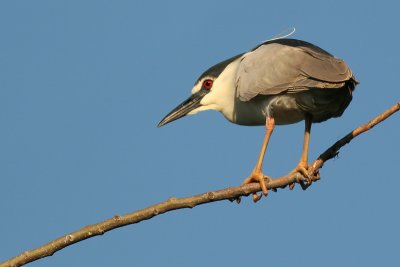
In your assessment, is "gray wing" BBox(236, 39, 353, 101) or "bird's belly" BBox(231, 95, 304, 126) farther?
"bird's belly" BBox(231, 95, 304, 126)

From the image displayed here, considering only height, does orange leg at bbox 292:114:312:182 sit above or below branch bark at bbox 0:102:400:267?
above

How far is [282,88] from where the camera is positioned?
22.5 ft

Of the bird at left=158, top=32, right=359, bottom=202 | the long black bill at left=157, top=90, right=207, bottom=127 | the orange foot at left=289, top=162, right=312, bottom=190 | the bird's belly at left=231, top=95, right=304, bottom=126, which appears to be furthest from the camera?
the long black bill at left=157, top=90, right=207, bottom=127

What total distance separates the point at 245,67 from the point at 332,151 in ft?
7.07

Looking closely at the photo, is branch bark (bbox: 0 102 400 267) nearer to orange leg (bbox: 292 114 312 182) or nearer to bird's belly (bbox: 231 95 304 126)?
orange leg (bbox: 292 114 312 182)

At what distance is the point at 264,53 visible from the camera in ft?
24.1

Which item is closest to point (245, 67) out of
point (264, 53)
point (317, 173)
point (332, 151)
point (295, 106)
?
point (264, 53)

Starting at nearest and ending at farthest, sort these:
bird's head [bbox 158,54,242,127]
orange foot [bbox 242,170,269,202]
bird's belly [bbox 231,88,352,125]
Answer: orange foot [bbox 242,170,269,202], bird's belly [bbox 231,88,352,125], bird's head [bbox 158,54,242,127]

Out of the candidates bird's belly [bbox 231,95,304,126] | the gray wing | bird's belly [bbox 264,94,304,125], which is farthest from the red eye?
bird's belly [bbox 264,94,304,125]

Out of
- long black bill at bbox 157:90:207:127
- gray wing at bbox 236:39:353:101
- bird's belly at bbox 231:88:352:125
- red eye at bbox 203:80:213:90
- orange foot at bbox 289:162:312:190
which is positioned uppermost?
Result: red eye at bbox 203:80:213:90

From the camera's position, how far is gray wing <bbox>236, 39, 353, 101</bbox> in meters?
6.54

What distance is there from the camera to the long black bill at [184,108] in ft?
27.1

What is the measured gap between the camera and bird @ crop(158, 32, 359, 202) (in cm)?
Result: 664

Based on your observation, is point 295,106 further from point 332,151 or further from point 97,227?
point 97,227
